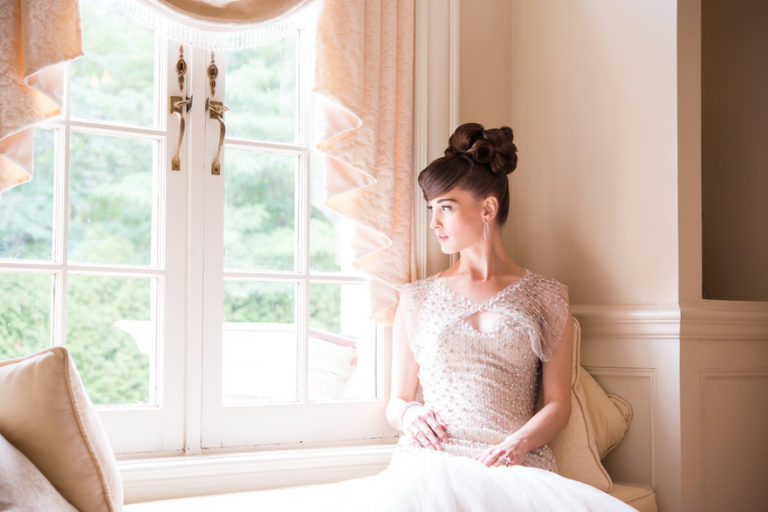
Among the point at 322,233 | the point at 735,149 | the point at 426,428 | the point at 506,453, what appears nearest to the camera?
the point at 506,453

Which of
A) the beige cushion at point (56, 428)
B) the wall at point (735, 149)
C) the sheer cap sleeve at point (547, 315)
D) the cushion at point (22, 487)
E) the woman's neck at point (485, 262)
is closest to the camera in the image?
the cushion at point (22, 487)

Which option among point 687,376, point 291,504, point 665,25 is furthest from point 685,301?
point 291,504

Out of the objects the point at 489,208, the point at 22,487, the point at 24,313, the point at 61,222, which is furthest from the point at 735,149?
the point at 22,487

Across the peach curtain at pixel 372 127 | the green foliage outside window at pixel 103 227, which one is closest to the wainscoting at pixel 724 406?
the peach curtain at pixel 372 127

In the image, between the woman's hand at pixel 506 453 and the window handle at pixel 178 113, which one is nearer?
the woman's hand at pixel 506 453

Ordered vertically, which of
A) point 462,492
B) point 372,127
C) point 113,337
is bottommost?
point 462,492

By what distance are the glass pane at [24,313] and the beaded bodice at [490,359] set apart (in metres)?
1.14

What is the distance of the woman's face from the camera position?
2.42 metres

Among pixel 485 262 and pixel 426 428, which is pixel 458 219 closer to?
pixel 485 262

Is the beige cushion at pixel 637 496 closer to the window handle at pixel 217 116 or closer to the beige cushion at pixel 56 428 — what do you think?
the beige cushion at pixel 56 428

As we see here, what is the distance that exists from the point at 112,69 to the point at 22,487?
1387mm

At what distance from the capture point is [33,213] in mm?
2197

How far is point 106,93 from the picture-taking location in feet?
7.64

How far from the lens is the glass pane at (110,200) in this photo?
2.27 metres
